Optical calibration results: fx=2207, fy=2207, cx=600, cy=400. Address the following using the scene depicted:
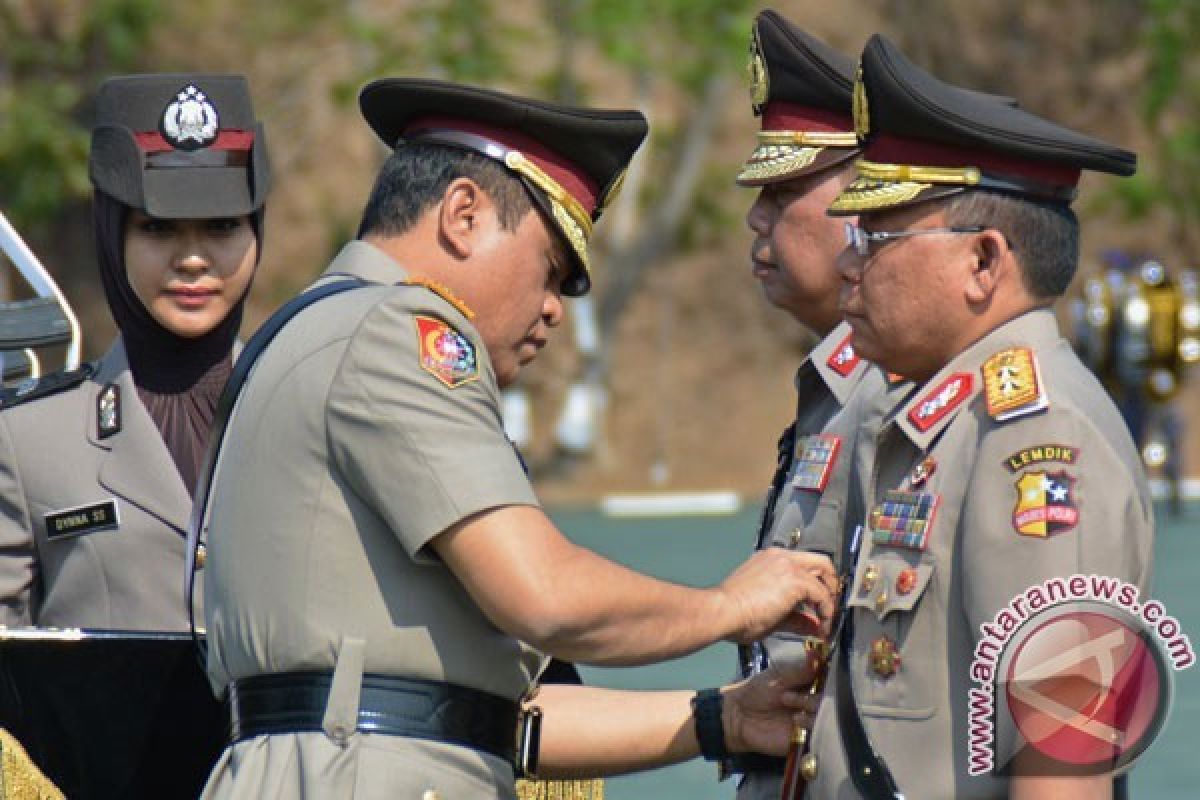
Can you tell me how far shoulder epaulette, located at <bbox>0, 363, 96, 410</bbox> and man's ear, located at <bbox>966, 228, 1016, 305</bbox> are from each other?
192 cm

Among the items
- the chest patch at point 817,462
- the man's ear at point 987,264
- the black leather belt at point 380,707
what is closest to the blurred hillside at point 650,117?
the chest patch at point 817,462

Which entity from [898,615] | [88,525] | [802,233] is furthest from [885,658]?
[88,525]

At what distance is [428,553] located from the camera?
3049 mm

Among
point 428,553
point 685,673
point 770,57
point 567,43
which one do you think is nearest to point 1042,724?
point 428,553

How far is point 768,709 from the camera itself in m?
3.63

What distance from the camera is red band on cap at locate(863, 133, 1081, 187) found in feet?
10.4

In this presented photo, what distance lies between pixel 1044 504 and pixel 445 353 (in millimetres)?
840

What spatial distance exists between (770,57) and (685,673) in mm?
6673

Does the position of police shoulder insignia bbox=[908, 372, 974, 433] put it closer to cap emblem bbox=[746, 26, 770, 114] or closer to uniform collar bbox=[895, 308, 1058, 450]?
uniform collar bbox=[895, 308, 1058, 450]

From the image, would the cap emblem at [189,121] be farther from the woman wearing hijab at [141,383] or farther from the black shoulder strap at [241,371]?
the black shoulder strap at [241,371]

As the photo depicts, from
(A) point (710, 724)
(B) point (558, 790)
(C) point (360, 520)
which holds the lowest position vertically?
(B) point (558, 790)

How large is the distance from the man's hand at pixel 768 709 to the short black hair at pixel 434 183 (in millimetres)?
908

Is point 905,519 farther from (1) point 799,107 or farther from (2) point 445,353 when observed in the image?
(1) point 799,107

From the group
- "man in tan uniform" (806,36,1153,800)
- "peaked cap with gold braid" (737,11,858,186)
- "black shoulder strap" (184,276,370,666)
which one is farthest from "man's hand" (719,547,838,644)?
"peaked cap with gold braid" (737,11,858,186)
